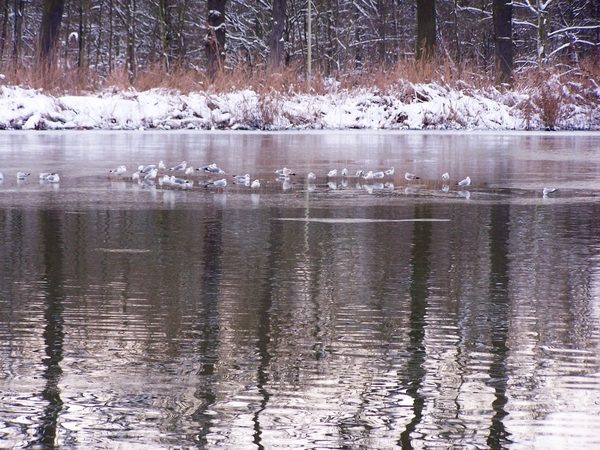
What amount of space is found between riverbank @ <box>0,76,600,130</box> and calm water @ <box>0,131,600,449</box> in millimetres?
12478

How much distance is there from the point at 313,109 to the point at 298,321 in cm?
1836

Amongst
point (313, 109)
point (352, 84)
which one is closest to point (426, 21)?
point (352, 84)

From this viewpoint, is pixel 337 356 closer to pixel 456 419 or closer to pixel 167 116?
pixel 456 419

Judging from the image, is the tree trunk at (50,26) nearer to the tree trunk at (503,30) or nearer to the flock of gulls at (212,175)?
the tree trunk at (503,30)

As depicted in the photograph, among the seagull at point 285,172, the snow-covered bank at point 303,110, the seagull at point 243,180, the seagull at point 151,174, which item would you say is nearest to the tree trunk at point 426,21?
the snow-covered bank at point 303,110

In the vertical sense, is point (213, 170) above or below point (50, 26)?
below

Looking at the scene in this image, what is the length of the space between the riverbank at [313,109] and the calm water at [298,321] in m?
12.5

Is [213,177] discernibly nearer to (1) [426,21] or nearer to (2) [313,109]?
(2) [313,109]

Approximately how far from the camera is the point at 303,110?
21.7m

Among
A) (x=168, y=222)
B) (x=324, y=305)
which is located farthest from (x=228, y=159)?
(x=324, y=305)

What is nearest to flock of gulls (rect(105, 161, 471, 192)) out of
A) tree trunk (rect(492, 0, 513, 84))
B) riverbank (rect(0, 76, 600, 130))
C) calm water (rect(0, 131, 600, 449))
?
calm water (rect(0, 131, 600, 449))

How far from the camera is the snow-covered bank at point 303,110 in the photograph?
2050 cm

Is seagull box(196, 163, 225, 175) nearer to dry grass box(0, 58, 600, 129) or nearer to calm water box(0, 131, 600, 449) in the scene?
calm water box(0, 131, 600, 449)

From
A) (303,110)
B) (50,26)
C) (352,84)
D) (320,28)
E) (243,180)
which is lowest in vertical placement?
(243,180)
